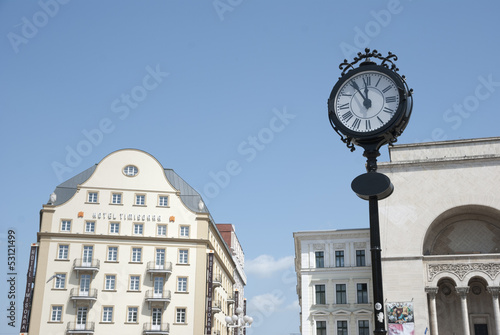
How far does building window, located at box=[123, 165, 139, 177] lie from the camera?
54.2 m

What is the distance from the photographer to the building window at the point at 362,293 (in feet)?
158

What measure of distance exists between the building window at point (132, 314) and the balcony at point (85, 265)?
15.8 ft

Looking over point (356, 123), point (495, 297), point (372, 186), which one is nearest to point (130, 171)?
point (495, 297)

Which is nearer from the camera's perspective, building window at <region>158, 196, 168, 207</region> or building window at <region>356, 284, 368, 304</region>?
building window at <region>356, 284, 368, 304</region>

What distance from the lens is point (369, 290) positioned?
48688 millimetres

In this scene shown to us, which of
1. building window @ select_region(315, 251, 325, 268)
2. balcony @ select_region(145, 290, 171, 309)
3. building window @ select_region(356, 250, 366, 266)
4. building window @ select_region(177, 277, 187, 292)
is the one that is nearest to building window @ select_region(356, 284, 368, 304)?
building window @ select_region(356, 250, 366, 266)

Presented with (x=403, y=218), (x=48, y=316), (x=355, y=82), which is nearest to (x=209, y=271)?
(x=48, y=316)

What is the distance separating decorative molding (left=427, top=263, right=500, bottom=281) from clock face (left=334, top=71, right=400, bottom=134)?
39.0m

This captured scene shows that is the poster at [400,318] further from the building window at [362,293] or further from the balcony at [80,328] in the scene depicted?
the balcony at [80,328]

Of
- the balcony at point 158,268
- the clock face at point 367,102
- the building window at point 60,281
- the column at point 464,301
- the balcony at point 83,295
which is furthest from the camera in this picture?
the balcony at point 158,268

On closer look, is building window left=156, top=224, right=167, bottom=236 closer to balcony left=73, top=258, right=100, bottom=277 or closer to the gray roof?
the gray roof

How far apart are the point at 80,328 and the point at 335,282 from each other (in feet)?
75.7

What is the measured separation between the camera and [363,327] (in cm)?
4728

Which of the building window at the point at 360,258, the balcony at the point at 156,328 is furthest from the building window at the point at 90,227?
the building window at the point at 360,258
